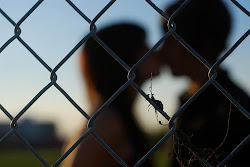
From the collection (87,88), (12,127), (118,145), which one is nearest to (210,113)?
(118,145)

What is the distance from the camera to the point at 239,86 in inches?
93.6

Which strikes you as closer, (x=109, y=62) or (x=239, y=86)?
(x=239, y=86)

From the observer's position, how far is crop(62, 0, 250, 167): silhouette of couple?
2.65 metres

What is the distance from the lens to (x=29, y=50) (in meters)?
1.18

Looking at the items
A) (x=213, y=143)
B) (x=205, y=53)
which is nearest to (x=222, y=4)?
(x=205, y=53)

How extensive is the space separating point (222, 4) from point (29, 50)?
6.65ft

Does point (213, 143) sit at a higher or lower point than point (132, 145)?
lower

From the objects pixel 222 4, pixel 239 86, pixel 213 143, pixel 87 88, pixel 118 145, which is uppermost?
pixel 87 88

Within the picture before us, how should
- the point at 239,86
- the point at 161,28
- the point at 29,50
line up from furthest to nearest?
the point at 161,28
the point at 239,86
the point at 29,50

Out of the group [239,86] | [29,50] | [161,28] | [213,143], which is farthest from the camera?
[213,143]

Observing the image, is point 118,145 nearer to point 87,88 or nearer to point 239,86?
point 87,88

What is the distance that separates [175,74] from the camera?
2623 mm

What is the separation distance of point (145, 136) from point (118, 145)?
206mm

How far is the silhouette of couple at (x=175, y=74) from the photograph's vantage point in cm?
265
